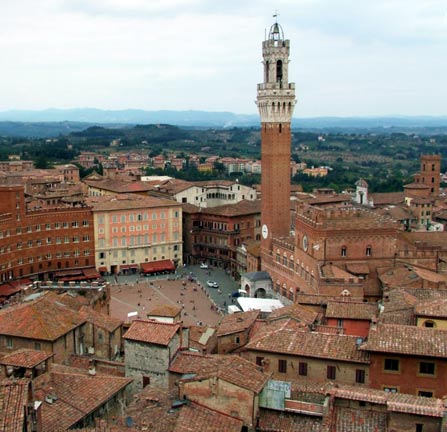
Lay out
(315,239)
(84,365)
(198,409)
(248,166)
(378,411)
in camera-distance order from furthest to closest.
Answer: (248,166) → (315,239) → (84,365) → (198,409) → (378,411)

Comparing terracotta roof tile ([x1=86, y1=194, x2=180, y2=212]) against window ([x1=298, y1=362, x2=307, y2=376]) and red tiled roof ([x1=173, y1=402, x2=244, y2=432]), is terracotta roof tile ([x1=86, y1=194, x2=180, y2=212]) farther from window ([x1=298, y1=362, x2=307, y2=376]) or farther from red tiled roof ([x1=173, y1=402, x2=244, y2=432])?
red tiled roof ([x1=173, y1=402, x2=244, y2=432])

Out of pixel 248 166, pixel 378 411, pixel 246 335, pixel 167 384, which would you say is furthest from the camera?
pixel 248 166

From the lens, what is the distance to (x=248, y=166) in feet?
656

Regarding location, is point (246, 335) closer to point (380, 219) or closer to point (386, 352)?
point (386, 352)

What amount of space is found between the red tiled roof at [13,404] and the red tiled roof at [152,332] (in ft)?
28.4

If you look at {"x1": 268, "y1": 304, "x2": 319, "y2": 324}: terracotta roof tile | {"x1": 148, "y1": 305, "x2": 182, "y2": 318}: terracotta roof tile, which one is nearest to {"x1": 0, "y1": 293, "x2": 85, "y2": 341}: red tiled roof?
{"x1": 148, "y1": 305, "x2": 182, "y2": 318}: terracotta roof tile

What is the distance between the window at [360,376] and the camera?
25.5 meters

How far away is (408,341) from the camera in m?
24.4

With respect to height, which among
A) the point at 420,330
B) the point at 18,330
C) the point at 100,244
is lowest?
the point at 100,244

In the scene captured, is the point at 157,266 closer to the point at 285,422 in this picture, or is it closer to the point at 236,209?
the point at 236,209

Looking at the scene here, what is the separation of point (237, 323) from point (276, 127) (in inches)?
1379

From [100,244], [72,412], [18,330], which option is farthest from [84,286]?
[100,244]

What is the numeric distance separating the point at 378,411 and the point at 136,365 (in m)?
10.9

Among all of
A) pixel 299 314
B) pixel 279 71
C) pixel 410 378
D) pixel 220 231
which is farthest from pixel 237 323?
pixel 220 231
